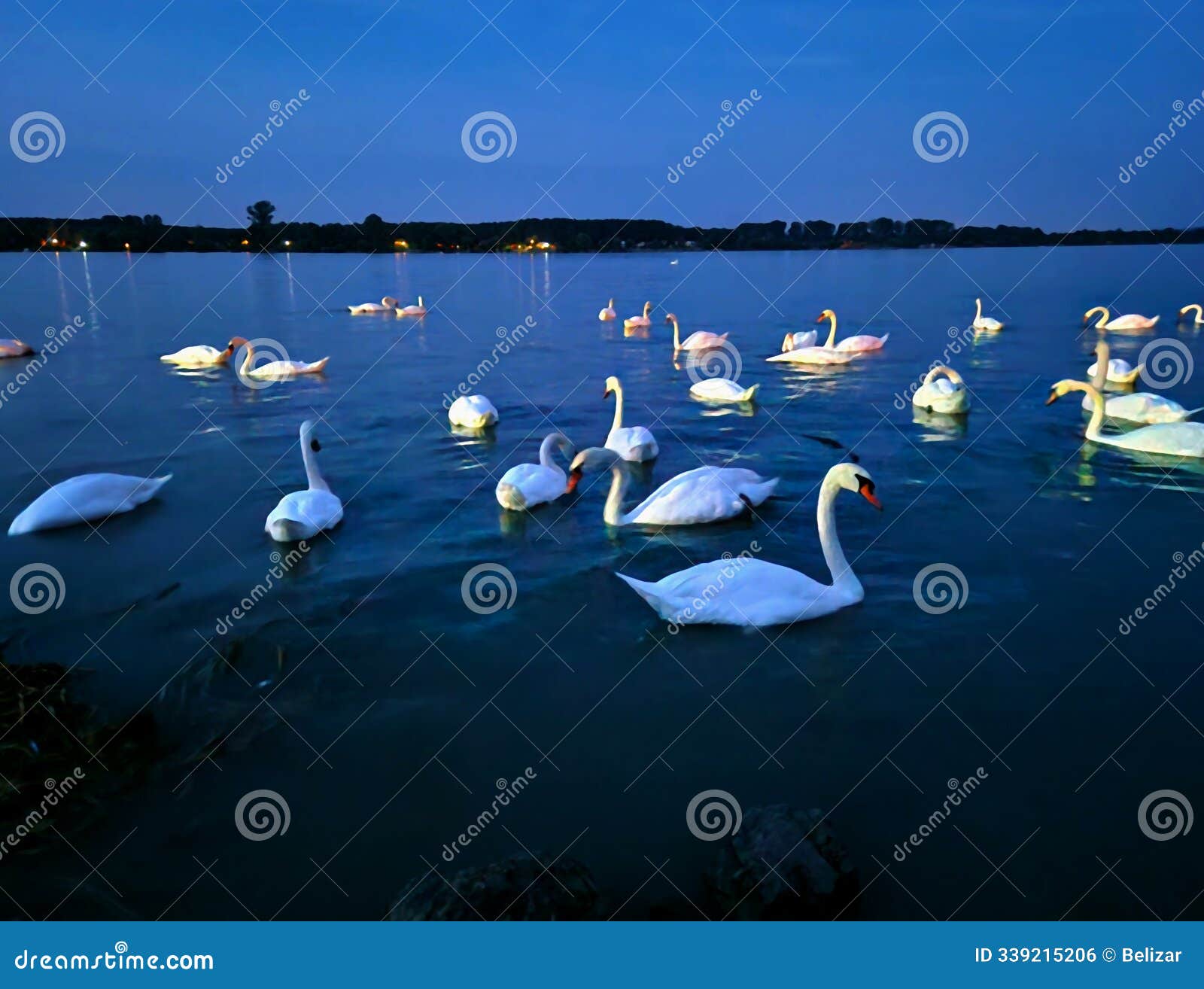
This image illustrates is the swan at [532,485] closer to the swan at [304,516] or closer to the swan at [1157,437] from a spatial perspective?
the swan at [304,516]

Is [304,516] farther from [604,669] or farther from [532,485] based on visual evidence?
[604,669]

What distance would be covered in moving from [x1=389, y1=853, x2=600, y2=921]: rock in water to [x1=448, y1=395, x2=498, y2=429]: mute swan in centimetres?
1044

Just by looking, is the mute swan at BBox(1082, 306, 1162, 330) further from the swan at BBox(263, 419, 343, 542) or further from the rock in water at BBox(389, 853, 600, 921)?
the rock in water at BBox(389, 853, 600, 921)

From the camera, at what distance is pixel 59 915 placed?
17.3ft

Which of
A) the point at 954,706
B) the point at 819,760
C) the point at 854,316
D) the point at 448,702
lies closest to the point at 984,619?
the point at 954,706

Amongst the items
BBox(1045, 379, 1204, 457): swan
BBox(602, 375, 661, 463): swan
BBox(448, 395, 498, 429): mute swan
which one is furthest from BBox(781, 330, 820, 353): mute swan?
BBox(602, 375, 661, 463): swan

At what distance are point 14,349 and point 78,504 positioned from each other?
632 inches

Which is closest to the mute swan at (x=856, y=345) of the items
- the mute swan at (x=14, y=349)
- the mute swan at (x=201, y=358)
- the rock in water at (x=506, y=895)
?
the mute swan at (x=201, y=358)

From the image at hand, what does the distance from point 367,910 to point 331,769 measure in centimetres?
A: 138

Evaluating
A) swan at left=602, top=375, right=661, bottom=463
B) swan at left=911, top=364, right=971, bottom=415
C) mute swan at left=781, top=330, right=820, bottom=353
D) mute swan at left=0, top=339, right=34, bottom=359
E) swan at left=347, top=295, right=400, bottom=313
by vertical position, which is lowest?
mute swan at left=0, top=339, right=34, bottom=359

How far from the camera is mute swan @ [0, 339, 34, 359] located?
921 inches

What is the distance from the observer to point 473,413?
15031mm

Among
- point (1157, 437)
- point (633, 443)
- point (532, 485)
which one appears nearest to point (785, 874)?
point (532, 485)

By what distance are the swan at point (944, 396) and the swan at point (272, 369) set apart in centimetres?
1240
